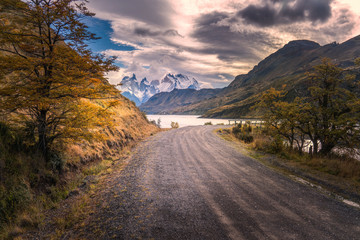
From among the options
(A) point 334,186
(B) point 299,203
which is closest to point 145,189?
(B) point 299,203

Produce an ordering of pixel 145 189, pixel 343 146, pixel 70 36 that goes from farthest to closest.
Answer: pixel 343 146
pixel 70 36
pixel 145 189

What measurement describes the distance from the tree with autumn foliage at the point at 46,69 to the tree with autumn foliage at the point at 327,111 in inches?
487

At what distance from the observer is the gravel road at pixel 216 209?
15.1 feet

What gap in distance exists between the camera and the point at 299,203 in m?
6.14

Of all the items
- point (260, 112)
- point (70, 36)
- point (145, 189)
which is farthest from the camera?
point (260, 112)

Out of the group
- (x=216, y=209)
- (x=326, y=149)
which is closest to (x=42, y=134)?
(x=216, y=209)

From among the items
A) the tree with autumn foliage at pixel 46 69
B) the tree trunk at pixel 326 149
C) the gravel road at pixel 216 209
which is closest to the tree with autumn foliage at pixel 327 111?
the tree trunk at pixel 326 149

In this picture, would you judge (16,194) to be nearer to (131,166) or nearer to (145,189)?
(145,189)

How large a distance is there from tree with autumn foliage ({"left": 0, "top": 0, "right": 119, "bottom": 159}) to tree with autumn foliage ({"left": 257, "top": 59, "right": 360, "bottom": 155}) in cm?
1238

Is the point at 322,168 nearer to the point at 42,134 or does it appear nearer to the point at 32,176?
the point at 32,176

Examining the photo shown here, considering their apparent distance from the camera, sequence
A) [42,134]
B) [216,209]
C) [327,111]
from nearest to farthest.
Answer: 1. [216,209]
2. [42,134]
3. [327,111]

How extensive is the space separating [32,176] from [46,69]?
4888 mm

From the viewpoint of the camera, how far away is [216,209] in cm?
573

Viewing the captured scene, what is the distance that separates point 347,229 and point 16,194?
11031 mm
